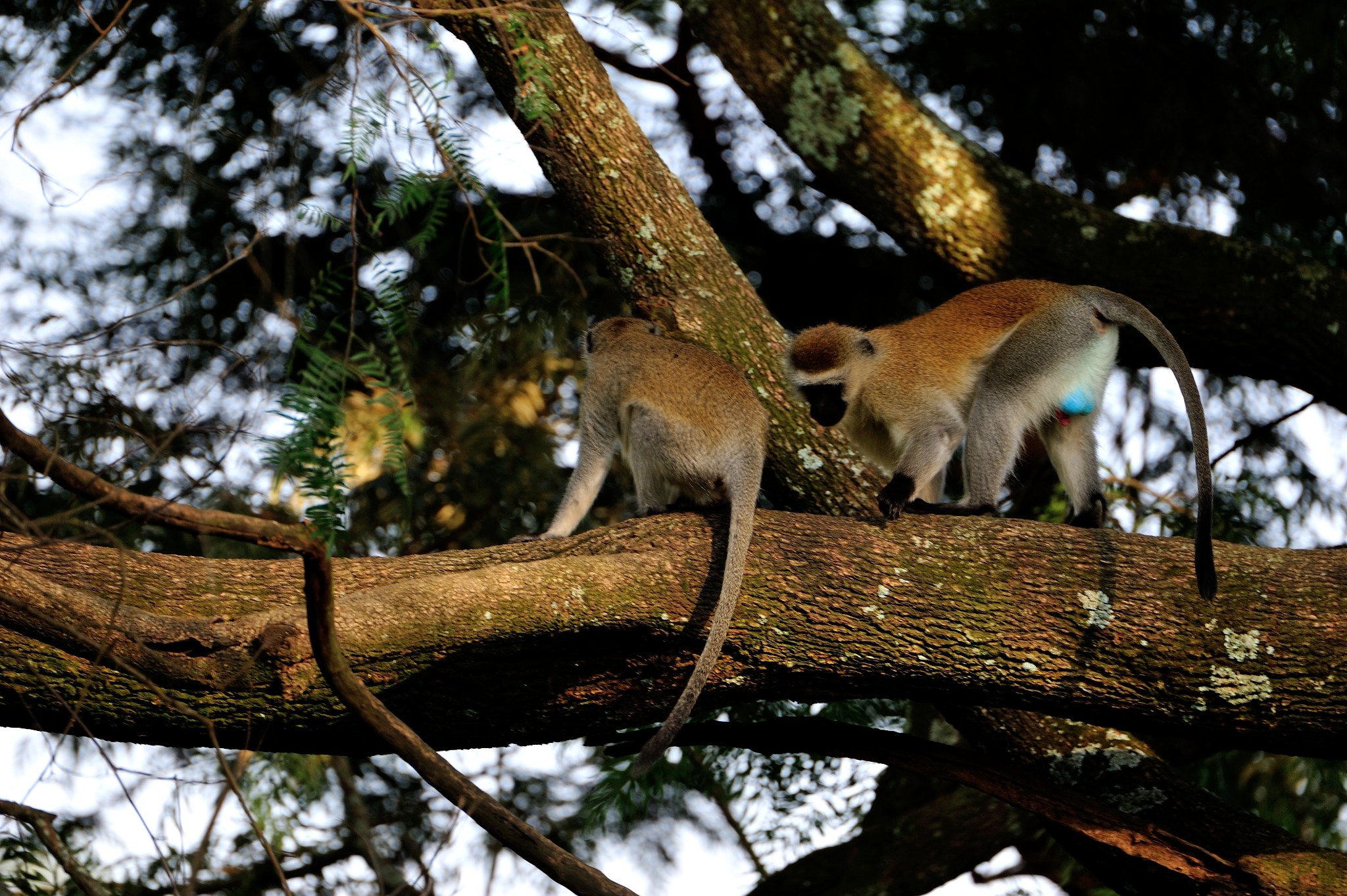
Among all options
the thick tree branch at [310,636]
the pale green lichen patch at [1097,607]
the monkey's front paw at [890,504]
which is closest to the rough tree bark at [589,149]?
the monkey's front paw at [890,504]

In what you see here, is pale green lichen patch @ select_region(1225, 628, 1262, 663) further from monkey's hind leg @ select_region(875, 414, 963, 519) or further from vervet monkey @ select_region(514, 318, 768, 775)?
vervet monkey @ select_region(514, 318, 768, 775)

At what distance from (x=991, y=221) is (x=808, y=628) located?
3.16 m

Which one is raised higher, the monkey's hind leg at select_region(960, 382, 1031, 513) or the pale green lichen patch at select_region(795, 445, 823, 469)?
the pale green lichen patch at select_region(795, 445, 823, 469)

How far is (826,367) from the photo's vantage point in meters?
4.94

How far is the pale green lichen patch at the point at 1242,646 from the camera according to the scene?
3.52 meters

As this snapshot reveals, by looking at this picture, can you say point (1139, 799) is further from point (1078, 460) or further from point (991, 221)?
point (991, 221)

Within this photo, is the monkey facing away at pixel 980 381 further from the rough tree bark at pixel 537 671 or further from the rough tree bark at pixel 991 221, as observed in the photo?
the rough tree bark at pixel 991 221

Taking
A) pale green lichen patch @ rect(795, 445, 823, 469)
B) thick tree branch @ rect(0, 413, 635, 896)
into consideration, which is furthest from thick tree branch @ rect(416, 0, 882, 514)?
thick tree branch @ rect(0, 413, 635, 896)

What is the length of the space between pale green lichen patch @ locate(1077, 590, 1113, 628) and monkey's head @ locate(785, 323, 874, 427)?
5.09ft

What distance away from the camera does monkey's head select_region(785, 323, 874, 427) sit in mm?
4930

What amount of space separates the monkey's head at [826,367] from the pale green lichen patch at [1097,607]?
155 centimetres

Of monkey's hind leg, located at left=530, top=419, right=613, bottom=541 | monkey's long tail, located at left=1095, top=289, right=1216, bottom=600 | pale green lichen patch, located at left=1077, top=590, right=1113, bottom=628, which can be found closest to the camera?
monkey's long tail, located at left=1095, top=289, right=1216, bottom=600

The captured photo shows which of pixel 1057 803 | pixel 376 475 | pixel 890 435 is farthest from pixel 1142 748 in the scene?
pixel 376 475

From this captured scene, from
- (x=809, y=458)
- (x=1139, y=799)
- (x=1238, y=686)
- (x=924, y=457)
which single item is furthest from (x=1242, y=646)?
(x=809, y=458)
